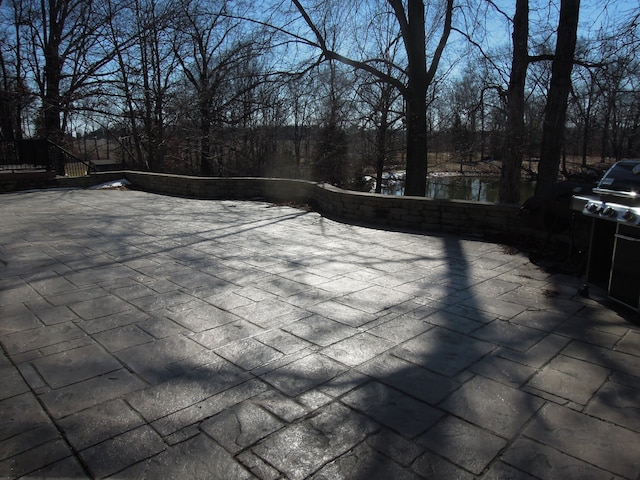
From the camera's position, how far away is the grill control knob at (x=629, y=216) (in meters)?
3.37

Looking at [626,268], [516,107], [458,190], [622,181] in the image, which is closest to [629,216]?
[626,268]

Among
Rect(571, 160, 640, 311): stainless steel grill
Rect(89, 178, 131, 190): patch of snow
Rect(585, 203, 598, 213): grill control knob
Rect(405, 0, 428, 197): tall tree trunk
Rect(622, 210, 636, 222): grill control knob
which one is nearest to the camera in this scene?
Rect(622, 210, 636, 222): grill control knob

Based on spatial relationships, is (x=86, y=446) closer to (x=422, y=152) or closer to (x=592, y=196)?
(x=592, y=196)

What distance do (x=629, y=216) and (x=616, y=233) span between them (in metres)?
0.28

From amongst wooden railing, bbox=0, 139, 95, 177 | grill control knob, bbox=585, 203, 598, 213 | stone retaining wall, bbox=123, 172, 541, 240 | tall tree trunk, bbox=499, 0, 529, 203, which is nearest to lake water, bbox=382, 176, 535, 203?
tall tree trunk, bbox=499, 0, 529, 203

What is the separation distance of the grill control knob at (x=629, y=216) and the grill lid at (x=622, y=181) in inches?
9.6

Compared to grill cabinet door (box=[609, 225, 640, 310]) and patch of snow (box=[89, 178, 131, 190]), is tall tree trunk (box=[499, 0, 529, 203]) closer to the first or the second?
grill cabinet door (box=[609, 225, 640, 310])

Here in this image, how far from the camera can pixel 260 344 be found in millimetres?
3066

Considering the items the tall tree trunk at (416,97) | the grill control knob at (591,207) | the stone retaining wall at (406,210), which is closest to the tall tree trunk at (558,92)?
the stone retaining wall at (406,210)

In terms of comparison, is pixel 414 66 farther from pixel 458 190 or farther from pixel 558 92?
pixel 458 190

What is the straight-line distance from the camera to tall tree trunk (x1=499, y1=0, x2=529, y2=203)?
369 inches

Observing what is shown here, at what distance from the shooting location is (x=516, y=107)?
9742 mm

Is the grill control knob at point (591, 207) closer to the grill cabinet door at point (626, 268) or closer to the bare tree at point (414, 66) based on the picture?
the grill cabinet door at point (626, 268)

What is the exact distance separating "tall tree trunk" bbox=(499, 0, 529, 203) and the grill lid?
245 inches
